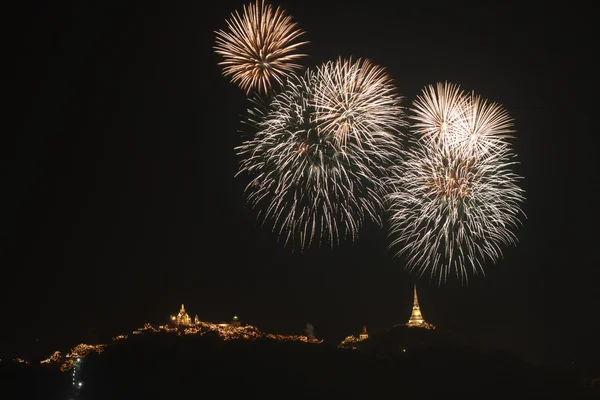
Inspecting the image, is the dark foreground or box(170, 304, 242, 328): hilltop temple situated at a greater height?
box(170, 304, 242, 328): hilltop temple

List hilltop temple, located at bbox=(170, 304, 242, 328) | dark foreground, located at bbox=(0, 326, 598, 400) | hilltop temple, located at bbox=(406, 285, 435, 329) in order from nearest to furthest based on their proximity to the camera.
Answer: dark foreground, located at bbox=(0, 326, 598, 400)
hilltop temple, located at bbox=(170, 304, 242, 328)
hilltop temple, located at bbox=(406, 285, 435, 329)

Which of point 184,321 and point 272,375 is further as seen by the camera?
point 184,321

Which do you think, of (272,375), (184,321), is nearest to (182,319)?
(184,321)

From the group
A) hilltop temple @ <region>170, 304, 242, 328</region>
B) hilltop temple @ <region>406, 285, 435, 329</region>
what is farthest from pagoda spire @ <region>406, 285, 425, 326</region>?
hilltop temple @ <region>170, 304, 242, 328</region>

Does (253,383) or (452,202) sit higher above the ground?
(452,202)

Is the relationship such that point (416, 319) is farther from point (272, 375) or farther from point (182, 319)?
point (272, 375)

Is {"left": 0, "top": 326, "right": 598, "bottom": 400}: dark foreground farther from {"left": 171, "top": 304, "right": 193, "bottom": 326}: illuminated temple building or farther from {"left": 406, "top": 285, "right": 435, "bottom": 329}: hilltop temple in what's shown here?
{"left": 406, "top": 285, "right": 435, "bottom": 329}: hilltop temple

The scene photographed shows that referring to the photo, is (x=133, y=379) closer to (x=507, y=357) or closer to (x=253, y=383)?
(x=253, y=383)

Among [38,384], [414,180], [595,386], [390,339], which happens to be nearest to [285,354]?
[38,384]
